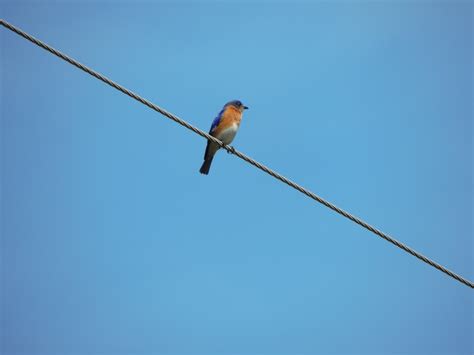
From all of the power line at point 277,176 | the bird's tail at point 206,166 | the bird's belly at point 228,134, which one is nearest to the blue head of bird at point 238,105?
the bird's belly at point 228,134

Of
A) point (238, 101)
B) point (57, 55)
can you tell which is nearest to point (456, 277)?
point (57, 55)

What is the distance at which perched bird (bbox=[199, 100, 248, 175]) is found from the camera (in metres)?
9.63

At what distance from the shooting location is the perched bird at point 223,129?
9.63 meters

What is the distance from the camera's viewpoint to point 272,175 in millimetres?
5793

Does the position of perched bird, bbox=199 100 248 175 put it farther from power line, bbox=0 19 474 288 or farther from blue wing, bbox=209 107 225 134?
power line, bbox=0 19 474 288

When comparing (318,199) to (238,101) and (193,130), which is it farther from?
(238,101)

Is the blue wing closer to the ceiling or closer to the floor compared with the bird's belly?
closer to the ceiling

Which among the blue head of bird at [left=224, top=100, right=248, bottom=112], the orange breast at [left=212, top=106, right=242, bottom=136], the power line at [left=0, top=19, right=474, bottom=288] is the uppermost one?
the blue head of bird at [left=224, top=100, right=248, bottom=112]

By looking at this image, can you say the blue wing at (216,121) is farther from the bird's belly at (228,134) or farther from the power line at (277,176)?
the power line at (277,176)

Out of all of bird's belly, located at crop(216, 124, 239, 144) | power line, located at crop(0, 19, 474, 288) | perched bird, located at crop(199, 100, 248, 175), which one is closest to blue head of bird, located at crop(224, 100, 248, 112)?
perched bird, located at crop(199, 100, 248, 175)

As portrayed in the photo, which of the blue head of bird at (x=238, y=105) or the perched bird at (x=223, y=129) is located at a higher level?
the blue head of bird at (x=238, y=105)

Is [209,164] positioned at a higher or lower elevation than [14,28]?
higher

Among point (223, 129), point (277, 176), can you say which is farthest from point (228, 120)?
point (277, 176)

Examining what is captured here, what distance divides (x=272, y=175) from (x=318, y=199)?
0.53 metres
